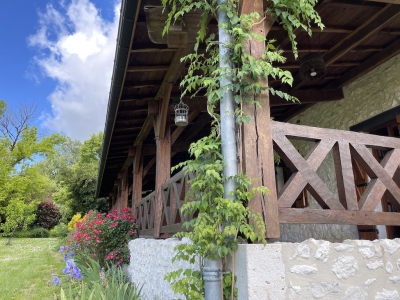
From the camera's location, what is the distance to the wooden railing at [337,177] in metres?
2.41

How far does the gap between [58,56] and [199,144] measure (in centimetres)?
4757

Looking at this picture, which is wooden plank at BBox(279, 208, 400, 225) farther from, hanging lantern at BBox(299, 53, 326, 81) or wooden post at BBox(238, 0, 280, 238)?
hanging lantern at BBox(299, 53, 326, 81)

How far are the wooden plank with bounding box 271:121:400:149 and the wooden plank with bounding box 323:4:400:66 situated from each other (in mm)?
1851

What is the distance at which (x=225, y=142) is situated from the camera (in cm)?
223

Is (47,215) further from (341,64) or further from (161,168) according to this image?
(341,64)

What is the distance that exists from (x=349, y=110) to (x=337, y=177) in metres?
3.22

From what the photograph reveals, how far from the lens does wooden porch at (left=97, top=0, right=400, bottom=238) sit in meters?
2.35

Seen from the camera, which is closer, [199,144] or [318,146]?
[199,144]

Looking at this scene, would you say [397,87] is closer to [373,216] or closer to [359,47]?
[359,47]

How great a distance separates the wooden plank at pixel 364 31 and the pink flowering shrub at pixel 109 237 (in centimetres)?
486

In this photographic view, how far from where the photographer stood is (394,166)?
117 inches

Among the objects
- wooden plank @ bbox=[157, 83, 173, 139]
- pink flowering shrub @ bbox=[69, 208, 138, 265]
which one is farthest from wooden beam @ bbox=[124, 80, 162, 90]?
pink flowering shrub @ bbox=[69, 208, 138, 265]

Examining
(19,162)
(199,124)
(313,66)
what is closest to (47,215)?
(19,162)

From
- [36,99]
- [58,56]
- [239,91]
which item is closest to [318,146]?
[239,91]
